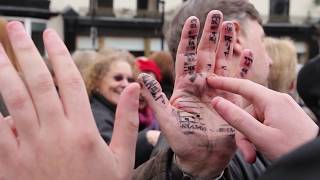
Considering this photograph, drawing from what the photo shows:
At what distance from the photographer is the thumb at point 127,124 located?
0.96m

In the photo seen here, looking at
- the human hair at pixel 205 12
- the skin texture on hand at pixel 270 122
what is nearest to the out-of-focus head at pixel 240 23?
Result: the human hair at pixel 205 12

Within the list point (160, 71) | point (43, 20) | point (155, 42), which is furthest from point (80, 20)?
point (160, 71)

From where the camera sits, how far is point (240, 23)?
207 centimetres

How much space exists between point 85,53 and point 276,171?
356 cm

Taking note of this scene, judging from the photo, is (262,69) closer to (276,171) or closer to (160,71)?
(276,171)

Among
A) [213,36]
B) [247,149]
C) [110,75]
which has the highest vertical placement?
[213,36]

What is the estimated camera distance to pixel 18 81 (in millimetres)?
910

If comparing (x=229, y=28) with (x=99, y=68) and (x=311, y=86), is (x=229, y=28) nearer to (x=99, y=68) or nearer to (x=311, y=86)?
(x=311, y=86)

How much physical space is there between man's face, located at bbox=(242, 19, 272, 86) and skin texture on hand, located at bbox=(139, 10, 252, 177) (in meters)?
0.54

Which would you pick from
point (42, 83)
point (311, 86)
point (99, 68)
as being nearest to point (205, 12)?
point (311, 86)

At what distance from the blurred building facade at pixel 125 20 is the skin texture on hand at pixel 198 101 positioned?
54.7ft

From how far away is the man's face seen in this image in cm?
194

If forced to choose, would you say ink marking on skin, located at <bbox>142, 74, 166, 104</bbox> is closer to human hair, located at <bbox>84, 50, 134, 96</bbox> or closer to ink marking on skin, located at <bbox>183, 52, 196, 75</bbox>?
ink marking on skin, located at <bbox>183, 52, 196, 75</bbox>

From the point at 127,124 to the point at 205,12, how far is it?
1124mm
